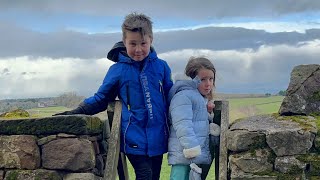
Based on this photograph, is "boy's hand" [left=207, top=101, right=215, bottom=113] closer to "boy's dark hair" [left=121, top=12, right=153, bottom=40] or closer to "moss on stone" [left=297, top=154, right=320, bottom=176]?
"boy's dark hair" [left=121, top=12, right=153, bottom=40]

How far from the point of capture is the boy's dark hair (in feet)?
18.5

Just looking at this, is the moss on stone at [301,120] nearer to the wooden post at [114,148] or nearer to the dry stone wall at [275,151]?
the dry stone wall at [275,151]

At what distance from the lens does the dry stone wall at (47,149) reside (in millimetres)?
5449

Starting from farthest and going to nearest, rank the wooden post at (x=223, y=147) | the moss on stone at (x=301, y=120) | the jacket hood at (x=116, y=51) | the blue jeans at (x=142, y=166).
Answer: the jacket hood at (x=116, y=51)
the blue jeans at (x=142, y=166)
the wooden post at (x=223, y=147)
the moss on stone at (x=301, y=120)

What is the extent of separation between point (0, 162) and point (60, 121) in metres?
0.75

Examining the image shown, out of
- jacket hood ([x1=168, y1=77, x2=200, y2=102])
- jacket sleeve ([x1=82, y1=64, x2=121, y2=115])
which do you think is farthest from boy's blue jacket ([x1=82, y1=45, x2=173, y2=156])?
jacket hood ([x1=168, y1=77, x2=200, y2=102])

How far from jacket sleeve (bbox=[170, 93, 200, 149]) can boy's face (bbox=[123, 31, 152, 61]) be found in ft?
1.88

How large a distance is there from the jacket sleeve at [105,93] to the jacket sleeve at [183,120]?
0.64 metres

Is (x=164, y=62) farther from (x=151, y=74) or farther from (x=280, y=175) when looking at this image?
(x=280, y=175)

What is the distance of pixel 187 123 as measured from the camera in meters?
5.54

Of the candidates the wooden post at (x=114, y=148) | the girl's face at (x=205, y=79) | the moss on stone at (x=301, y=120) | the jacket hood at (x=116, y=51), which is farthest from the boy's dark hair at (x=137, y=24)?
the moss on stone at (x=301, y=120)

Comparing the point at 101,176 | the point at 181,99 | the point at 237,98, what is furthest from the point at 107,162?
the point at 237,98

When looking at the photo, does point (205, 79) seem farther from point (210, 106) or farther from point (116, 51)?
point (116, 51)

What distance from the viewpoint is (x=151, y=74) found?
5793mm
